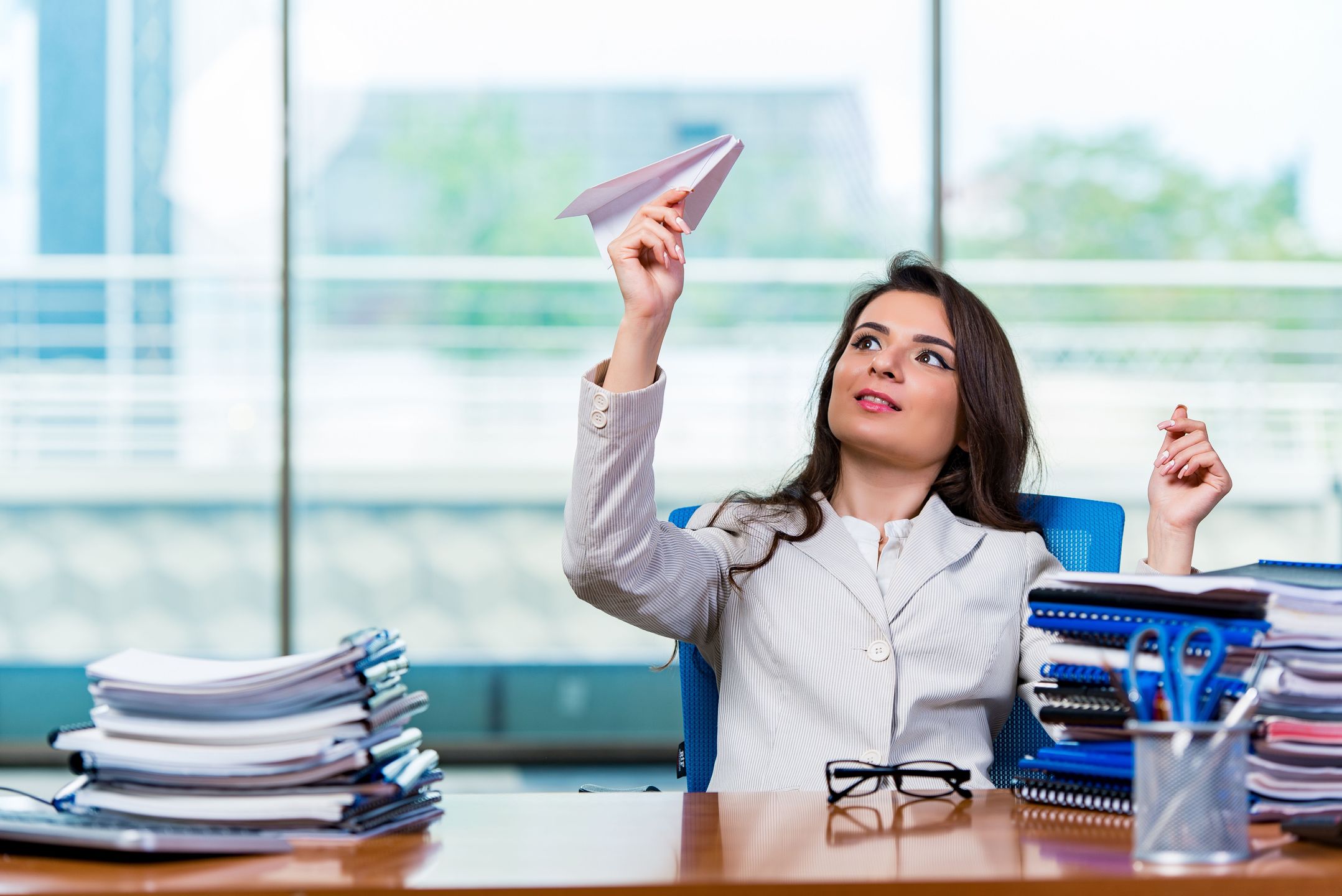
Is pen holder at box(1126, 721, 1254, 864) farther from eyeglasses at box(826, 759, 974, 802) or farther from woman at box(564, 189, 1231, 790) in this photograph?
woman at box(564, 189, 1231, 790)

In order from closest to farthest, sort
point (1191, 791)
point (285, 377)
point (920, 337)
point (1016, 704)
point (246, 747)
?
point (1191, 791), point (246, 747), point (1016, 704), point (920, 337), point (285, 377)

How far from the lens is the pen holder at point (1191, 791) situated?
831 mm

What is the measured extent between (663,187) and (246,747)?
2.46ft

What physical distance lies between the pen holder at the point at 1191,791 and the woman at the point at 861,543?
629mm

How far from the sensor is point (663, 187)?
55.7 inches

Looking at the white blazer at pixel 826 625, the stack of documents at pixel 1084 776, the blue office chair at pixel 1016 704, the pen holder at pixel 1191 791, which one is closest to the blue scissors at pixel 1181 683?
the pen holder at pixel 1191 791

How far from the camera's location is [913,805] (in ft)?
3.54

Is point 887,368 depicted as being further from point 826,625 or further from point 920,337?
point 826,625

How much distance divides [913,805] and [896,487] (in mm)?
752

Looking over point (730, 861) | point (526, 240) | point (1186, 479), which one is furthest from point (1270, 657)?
point (526, 240)

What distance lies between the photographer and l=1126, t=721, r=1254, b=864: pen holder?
2.72ft

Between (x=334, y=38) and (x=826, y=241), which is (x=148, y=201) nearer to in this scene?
(x=334, y=38)

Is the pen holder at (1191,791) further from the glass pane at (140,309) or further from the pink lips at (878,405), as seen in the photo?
the glass pane at (140,309)

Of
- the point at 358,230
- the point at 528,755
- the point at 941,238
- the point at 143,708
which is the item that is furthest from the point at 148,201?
the point at 143,708
